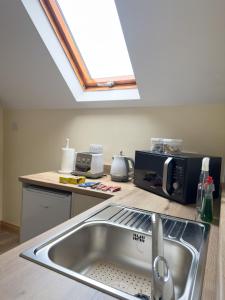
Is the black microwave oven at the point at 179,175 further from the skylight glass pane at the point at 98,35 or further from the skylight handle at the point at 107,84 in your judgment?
the skylight glass pane at the point at 98,35

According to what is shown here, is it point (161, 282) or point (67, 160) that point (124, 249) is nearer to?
point (161, 282)

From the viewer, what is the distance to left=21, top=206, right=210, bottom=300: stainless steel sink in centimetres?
77

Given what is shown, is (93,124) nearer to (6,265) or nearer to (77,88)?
(77,88)

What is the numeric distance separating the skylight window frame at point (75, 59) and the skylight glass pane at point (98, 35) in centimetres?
4

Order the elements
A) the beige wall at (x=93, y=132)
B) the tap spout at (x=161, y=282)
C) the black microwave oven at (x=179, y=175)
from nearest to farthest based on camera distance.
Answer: the tap spout at (x=161, y=282) < the black microwave oven at (x=179, y=175) < the beige wall at (x=93, y=132)

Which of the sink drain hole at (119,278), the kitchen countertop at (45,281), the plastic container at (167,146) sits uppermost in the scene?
the plastic container at (167,146)

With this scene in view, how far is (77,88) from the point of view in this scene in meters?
2.18

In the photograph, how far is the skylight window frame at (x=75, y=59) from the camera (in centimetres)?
174

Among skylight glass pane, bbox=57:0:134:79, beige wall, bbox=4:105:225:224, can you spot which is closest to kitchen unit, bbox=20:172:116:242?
beige wall, bbox=4:105:225:224

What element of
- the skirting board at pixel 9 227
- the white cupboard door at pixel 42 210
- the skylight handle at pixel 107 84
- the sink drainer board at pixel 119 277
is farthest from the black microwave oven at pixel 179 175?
the skirting board at pixel 9 227

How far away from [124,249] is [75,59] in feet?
5.63

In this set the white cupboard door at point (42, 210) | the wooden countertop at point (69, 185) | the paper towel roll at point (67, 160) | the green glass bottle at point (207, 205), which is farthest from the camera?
the paper towel roll at point (67, 160)

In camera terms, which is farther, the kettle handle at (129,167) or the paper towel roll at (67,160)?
the paper towel roll at (67,160)

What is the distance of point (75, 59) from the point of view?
6.73 feet
